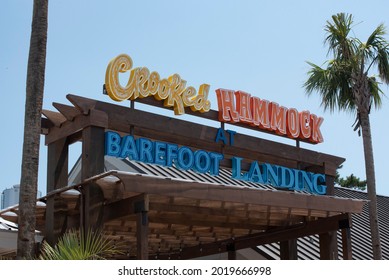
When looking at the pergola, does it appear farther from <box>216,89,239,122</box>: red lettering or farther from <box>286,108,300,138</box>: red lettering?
<box>286,108,300,138</box>: red lettering

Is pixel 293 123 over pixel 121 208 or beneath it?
over

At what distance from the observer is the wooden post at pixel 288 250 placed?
20.3 meters

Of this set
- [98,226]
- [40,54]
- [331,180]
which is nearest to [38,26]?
[40,54]

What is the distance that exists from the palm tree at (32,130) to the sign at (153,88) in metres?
3.45

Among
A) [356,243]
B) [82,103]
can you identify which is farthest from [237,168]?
[356,243]

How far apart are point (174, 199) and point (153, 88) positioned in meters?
3.22

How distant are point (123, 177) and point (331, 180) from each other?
29.3 ft

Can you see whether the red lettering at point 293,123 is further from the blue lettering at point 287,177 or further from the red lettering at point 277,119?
the blue lettering at point 287,177

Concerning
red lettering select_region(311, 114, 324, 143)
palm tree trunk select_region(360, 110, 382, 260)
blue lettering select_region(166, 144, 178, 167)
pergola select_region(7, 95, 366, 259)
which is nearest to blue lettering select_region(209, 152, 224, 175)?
pergola select_region(7, 95, 366, 259)

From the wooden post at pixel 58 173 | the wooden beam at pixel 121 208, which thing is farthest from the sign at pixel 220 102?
the wooden beam at pixel 121 208

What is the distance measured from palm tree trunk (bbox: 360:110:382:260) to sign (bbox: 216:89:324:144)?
1402mm

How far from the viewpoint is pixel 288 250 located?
20.3 meters

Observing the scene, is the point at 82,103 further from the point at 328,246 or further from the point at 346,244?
the point at 328,246

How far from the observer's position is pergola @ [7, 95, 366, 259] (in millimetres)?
14455
